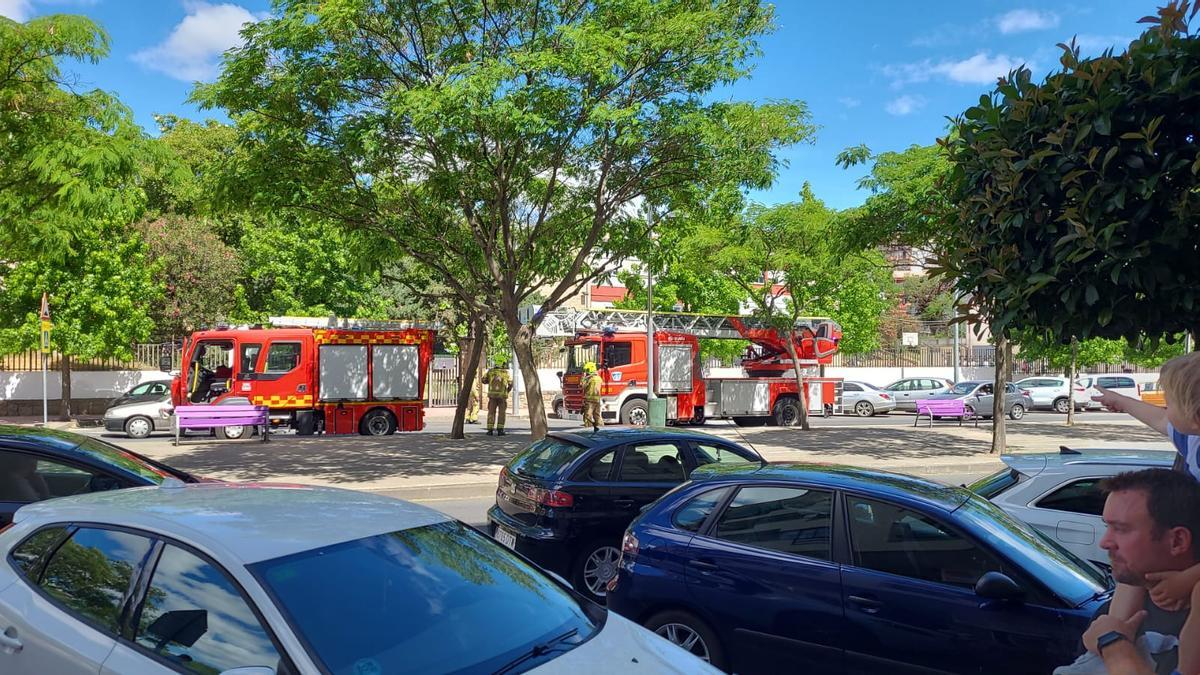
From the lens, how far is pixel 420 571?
331 cm

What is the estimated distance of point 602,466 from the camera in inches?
290

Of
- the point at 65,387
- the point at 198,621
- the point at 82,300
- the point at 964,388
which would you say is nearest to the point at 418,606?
the point at 198,621

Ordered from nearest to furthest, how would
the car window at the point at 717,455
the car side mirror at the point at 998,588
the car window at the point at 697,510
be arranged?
the car side mirror at the point at 998,588
the car window at the point at 697,510
the car window at the point at 717,455

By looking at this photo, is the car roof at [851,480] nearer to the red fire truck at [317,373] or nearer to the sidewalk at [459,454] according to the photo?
the sidewalk at [459,454]

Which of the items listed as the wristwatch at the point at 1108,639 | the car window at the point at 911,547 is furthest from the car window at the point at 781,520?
the wristwatch at the point at 1108,639

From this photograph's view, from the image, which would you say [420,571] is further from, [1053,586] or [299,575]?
[1053,586]

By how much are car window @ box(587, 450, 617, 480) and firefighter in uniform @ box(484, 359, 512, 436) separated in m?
13.2

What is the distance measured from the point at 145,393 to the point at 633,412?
13867mm

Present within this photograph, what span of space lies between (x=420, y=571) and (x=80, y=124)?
1227cm

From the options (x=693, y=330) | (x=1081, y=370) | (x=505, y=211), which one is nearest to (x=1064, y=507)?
(x=505, y=211)

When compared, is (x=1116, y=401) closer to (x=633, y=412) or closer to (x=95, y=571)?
(x=95, y=571)

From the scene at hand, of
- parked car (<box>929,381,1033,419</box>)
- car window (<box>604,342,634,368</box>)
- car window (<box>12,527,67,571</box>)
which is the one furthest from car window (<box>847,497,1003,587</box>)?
parked car (<box>929,381,1033,419</box>)

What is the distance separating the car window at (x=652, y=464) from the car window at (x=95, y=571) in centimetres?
459

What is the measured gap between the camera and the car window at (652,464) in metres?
7.46
